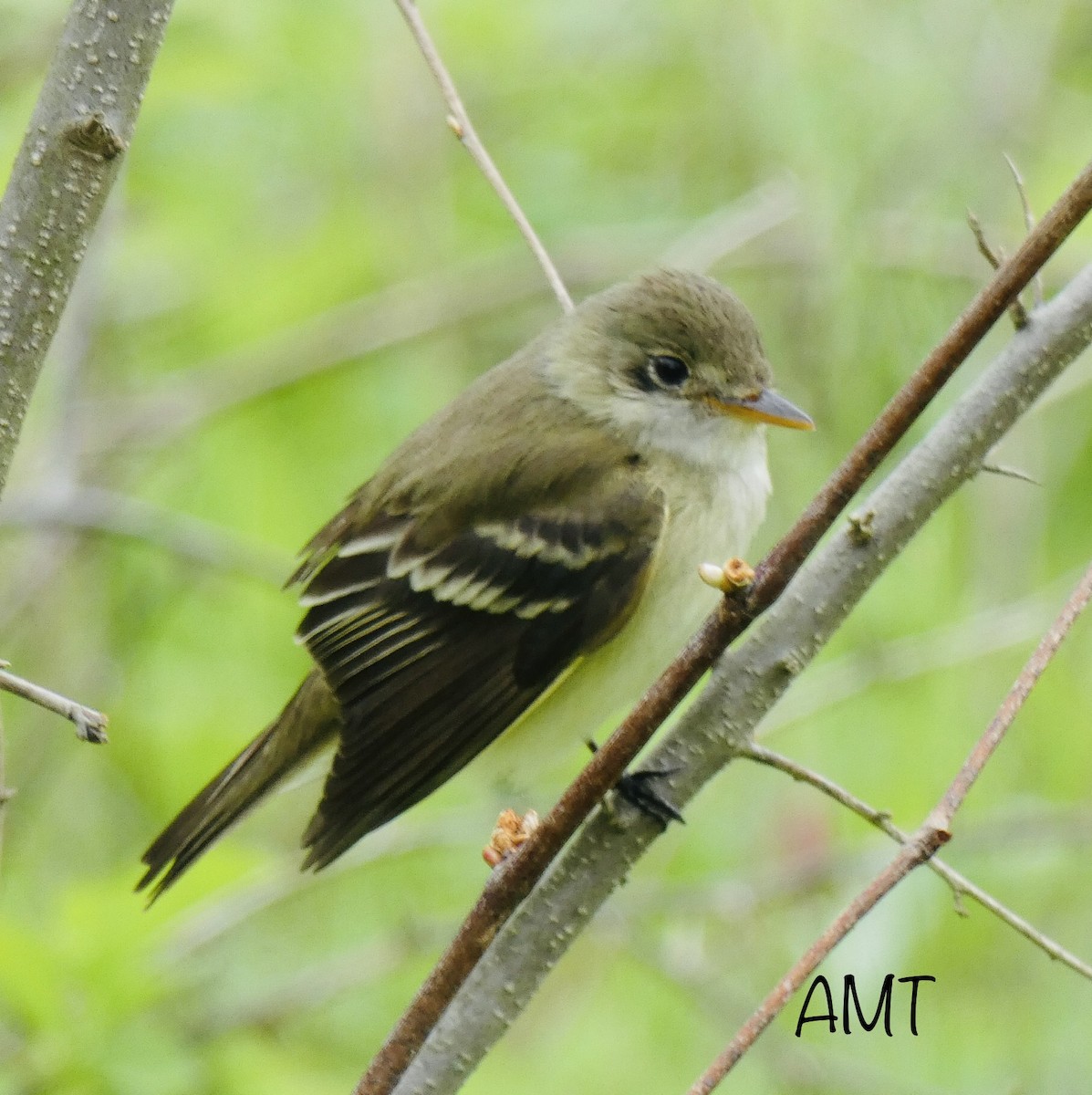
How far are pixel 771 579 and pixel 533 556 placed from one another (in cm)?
169

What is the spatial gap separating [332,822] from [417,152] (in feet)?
8.10

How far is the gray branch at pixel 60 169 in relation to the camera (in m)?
1.78

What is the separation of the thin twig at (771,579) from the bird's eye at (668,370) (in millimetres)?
1817

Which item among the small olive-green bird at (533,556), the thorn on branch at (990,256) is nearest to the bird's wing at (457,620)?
the small olive-green bird at (533,556)

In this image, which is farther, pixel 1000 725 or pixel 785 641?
pixel 785 641

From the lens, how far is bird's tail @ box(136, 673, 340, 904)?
3.02 meters

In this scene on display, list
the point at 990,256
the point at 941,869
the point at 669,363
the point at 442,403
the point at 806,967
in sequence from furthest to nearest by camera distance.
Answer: the point at 442,403, the point at 669,363, the point at 990,256, the point at 941,869, the point at 806,967

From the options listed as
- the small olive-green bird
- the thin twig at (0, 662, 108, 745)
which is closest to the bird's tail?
the small olive-green bird

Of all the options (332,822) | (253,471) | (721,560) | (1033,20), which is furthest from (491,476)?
(1033,20)

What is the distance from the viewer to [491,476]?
3.36m

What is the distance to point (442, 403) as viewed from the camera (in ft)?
15.0

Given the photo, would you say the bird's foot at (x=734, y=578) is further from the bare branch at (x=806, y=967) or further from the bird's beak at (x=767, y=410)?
the bird's beak at (x=767, y=410)

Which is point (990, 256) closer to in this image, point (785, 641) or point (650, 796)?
point (785, 641)

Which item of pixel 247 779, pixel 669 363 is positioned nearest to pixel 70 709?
pixel 247 779
